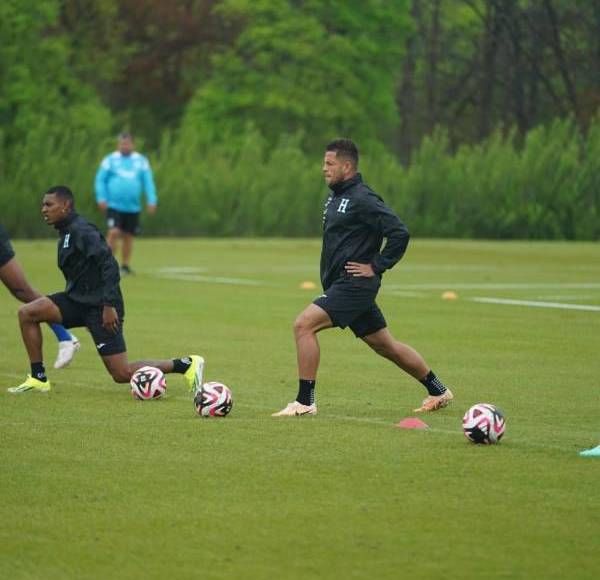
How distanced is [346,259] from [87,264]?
7.84 feet

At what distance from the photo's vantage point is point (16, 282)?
49.7ft

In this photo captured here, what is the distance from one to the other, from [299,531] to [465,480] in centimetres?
166

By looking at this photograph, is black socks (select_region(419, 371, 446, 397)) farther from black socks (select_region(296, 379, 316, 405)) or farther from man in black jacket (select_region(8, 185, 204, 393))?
man in black jacket (select_region(8, 185, 204, 393))

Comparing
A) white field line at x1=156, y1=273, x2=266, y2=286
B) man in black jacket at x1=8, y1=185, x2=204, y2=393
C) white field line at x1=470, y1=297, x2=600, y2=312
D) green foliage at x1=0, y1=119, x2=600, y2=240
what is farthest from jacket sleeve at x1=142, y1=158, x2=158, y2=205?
man in black jacket at x1=8, y1=185, x2=204, y2=393

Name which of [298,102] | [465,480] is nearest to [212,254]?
[465,480]

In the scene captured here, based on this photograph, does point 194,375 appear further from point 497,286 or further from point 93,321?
point 497,286

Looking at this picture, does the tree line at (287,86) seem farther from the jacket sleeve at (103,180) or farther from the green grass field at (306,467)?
the green grass field at (306,467)

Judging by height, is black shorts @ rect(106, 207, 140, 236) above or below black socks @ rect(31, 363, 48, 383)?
below

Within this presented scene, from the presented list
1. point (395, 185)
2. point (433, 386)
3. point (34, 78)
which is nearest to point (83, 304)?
point (433, 386)

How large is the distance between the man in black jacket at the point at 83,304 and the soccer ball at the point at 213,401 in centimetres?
125

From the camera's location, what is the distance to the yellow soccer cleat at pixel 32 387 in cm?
1370

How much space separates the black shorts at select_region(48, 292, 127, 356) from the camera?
13539 mm

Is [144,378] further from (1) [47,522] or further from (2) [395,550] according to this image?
(2) [395,550]

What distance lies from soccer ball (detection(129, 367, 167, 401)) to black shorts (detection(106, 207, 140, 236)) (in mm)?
17426
